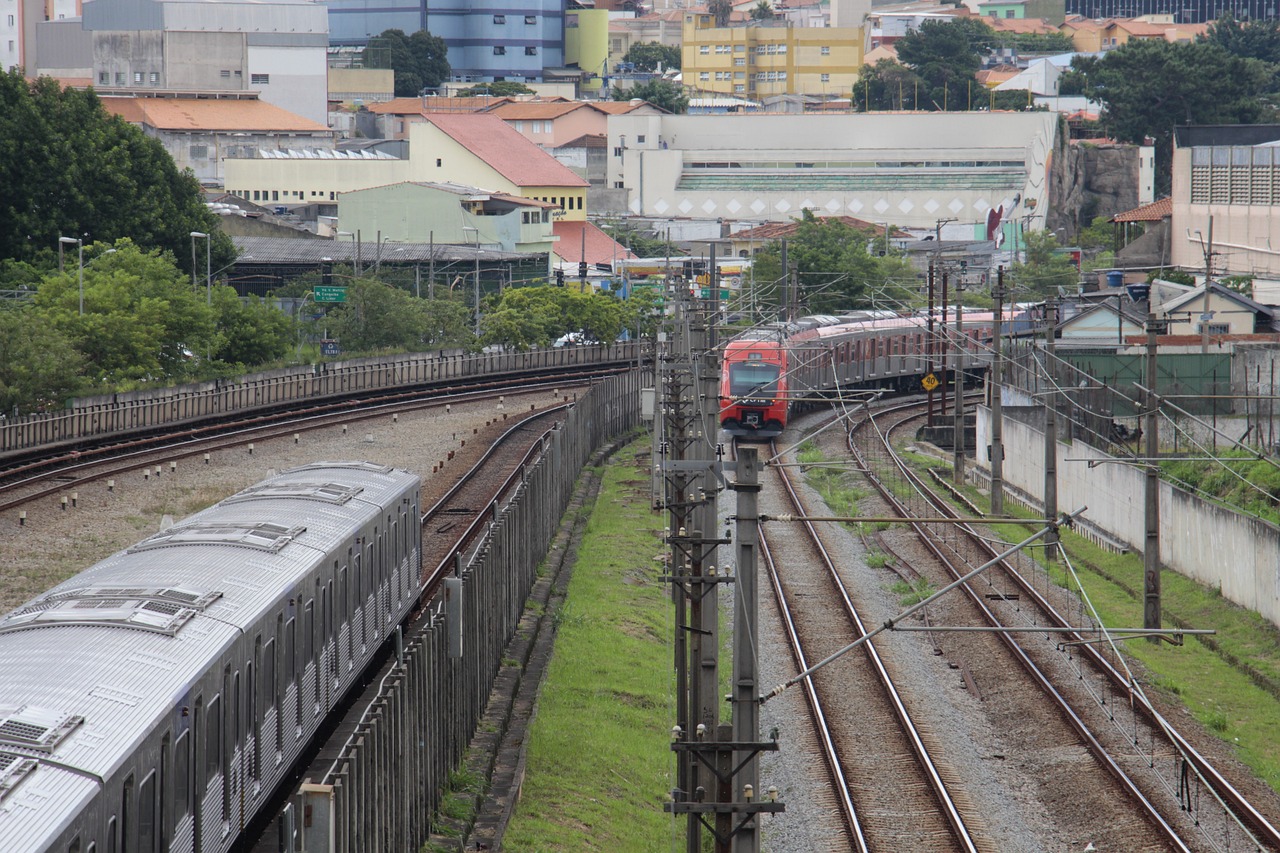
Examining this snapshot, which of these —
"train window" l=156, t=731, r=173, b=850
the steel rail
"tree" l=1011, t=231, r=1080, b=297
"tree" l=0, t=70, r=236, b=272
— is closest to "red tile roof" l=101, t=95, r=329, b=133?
"tree" l=0, t=70, r=236, b=272

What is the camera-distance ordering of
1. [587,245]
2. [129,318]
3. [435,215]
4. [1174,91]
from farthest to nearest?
[1174,91]
[587,245]
[435,215]
[129,318]

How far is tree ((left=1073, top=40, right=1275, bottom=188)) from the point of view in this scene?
382 ft

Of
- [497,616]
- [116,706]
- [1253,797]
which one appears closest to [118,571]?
[116,706]

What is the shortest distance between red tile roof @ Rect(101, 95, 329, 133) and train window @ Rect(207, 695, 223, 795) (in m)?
105

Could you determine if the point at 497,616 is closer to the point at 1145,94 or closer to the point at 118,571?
the point at 118,571

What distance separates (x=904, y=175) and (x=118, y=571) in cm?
11170

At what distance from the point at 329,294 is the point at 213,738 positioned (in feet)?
163

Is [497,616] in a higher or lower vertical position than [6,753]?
lower

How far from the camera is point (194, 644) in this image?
1203 centimetres

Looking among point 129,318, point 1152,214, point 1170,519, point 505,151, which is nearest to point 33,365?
point 129,318

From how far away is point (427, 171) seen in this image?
107m

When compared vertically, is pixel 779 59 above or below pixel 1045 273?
above

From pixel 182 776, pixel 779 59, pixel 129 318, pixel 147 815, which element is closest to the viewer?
pixel 147 815

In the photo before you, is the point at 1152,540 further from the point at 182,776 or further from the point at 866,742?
the point at 182,776
